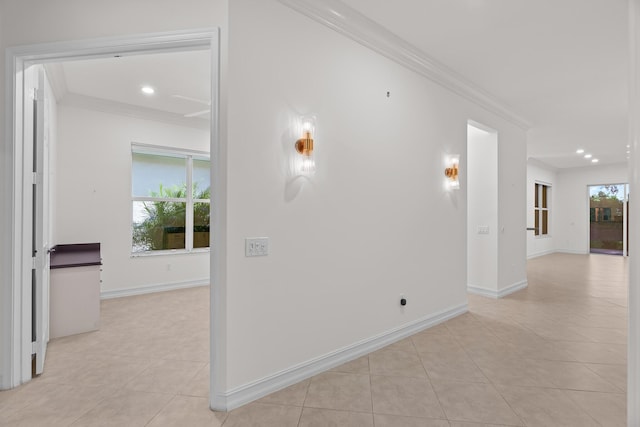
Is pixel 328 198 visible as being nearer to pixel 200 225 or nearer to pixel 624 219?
pixel 200 225

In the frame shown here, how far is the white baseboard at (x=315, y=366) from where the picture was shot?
7.19 ft

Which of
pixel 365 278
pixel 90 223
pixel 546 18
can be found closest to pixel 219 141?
pixel 365 278

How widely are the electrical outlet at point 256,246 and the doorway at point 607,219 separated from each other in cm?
1283

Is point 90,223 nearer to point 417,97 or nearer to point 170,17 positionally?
point 170,17

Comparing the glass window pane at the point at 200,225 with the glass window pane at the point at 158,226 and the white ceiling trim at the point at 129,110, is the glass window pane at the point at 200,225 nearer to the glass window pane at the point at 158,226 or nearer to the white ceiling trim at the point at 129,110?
the glass window pane at the point at 158,226

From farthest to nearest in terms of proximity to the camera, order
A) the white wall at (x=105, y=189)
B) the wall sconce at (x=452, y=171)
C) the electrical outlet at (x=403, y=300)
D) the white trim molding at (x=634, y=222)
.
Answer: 1. the white wall at (x=105, y=189)
2. the wall sconce at (x=452, y=171)
3. the electrical outlet at (x=403, y=300)
4. the white trim molding at (x=634, y=222)

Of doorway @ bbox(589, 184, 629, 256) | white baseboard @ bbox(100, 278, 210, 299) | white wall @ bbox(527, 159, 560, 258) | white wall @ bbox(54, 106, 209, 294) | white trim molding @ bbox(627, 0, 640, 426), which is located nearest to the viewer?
white trim molding @ bbox(627, 0, 640, 426)

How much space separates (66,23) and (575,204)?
1387 cm

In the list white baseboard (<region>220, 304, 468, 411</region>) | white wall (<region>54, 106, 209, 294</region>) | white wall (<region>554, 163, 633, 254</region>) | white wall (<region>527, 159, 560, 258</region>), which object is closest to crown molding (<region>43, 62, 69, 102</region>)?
white wall (<region>54, 106, 209, 294</region>)

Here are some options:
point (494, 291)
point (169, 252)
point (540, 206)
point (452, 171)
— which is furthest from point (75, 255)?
point (540, 206)

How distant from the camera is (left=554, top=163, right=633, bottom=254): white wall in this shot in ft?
35.4

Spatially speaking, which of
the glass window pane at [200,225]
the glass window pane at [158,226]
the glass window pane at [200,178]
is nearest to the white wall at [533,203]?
the glass window pane at [200,178]

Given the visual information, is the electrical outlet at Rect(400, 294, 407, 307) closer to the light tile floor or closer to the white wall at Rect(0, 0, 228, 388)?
the light tile floor

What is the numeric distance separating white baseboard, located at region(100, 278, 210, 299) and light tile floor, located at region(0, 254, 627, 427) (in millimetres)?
1026
